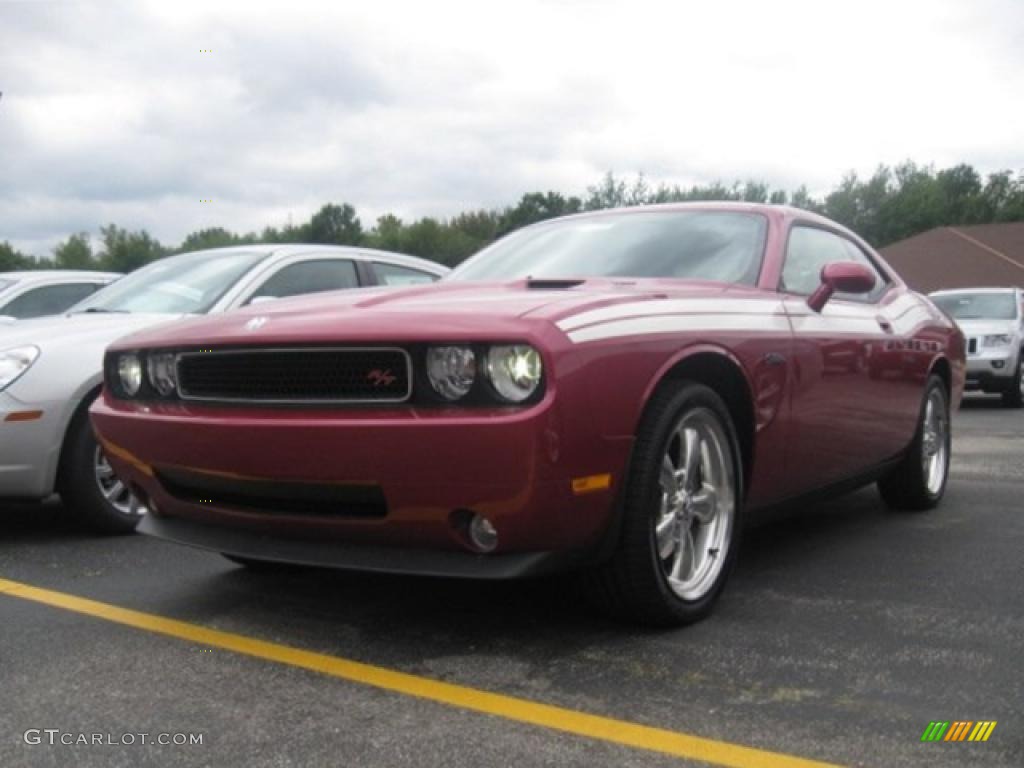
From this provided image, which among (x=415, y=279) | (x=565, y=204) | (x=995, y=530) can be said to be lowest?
(x=995, y=530)

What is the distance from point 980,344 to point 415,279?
9.50 metres

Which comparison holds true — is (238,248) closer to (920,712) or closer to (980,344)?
(920,712)

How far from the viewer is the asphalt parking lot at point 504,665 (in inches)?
97.0

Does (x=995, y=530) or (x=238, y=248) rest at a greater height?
(x=238, y=248)

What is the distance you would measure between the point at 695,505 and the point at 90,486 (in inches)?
110

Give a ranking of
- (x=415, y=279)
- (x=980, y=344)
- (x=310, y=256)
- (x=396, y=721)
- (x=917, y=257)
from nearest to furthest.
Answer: (x=396, y=721), (x=310, y=256), (x=415, y=279), (x=980, y=344), (x=917, y=257)

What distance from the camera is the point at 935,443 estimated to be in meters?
5.67

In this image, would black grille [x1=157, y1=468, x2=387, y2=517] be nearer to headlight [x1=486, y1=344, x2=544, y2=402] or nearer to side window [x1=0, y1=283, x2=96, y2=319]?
Result: headlight [x1=486, y1=344, x2=544, y2=402]

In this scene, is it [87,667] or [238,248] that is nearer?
[87,667]

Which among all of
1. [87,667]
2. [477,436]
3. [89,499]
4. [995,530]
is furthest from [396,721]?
[995,530]

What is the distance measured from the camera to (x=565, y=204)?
67.7 metres

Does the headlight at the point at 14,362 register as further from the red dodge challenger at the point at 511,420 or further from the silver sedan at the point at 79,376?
the red dodge challenger at the point at 511,420

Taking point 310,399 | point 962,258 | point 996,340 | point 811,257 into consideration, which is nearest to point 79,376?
point 310,399

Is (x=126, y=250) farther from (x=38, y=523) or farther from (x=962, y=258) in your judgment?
(x=38, y=523)
